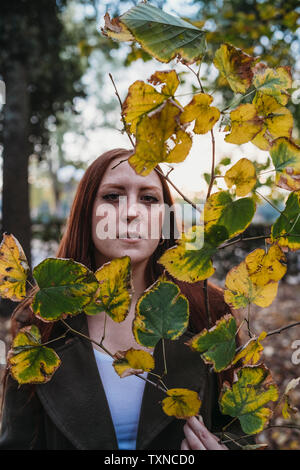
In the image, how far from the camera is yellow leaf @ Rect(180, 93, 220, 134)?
0.38 m

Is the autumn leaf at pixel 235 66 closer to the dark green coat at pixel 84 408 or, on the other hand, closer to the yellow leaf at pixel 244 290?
the yellow leaf at pixel 244 290

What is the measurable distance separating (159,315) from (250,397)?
0.17 meters

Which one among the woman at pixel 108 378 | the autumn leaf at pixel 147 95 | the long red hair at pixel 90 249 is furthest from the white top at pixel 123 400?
the autumn leaf at pixel 147 95

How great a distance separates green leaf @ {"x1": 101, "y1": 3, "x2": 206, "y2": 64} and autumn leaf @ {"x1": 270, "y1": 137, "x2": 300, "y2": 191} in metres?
0.15

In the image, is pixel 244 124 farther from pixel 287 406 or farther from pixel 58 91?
pixel 58 91

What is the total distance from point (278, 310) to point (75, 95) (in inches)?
246

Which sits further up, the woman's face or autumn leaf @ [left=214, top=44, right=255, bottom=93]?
autumn leaf @ [left=214, top=44, right=255, bottom=93]

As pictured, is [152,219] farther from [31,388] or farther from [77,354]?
[31,388]

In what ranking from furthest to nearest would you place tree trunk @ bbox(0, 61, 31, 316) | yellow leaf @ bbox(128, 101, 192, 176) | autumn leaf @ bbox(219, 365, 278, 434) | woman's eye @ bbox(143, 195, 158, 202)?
tree trunk @ bbox(0, 61, 31, 316), woman's eye @ bbox(143, 195, 158, 202), autumn leaf @ bbox(219, 365, 278, 434), yellow leaf @ bbox(128, 101, 192, 176)

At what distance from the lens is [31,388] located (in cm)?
93

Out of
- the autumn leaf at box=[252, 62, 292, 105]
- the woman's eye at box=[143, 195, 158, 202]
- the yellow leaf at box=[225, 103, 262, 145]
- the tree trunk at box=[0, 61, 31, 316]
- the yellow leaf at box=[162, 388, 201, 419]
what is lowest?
the yellow leaf at box=[162, 388, 201, 419]

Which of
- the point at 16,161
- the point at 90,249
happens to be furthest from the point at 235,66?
the point at 16,161

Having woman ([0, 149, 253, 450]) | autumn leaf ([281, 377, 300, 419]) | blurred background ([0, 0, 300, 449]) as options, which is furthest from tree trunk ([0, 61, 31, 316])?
autumn leaf ([281, 377, 300, 419])

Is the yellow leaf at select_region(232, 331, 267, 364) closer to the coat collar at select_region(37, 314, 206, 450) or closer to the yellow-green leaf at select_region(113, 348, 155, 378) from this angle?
the yellow-green leaf at select_region(113, 348, 155, 378)
